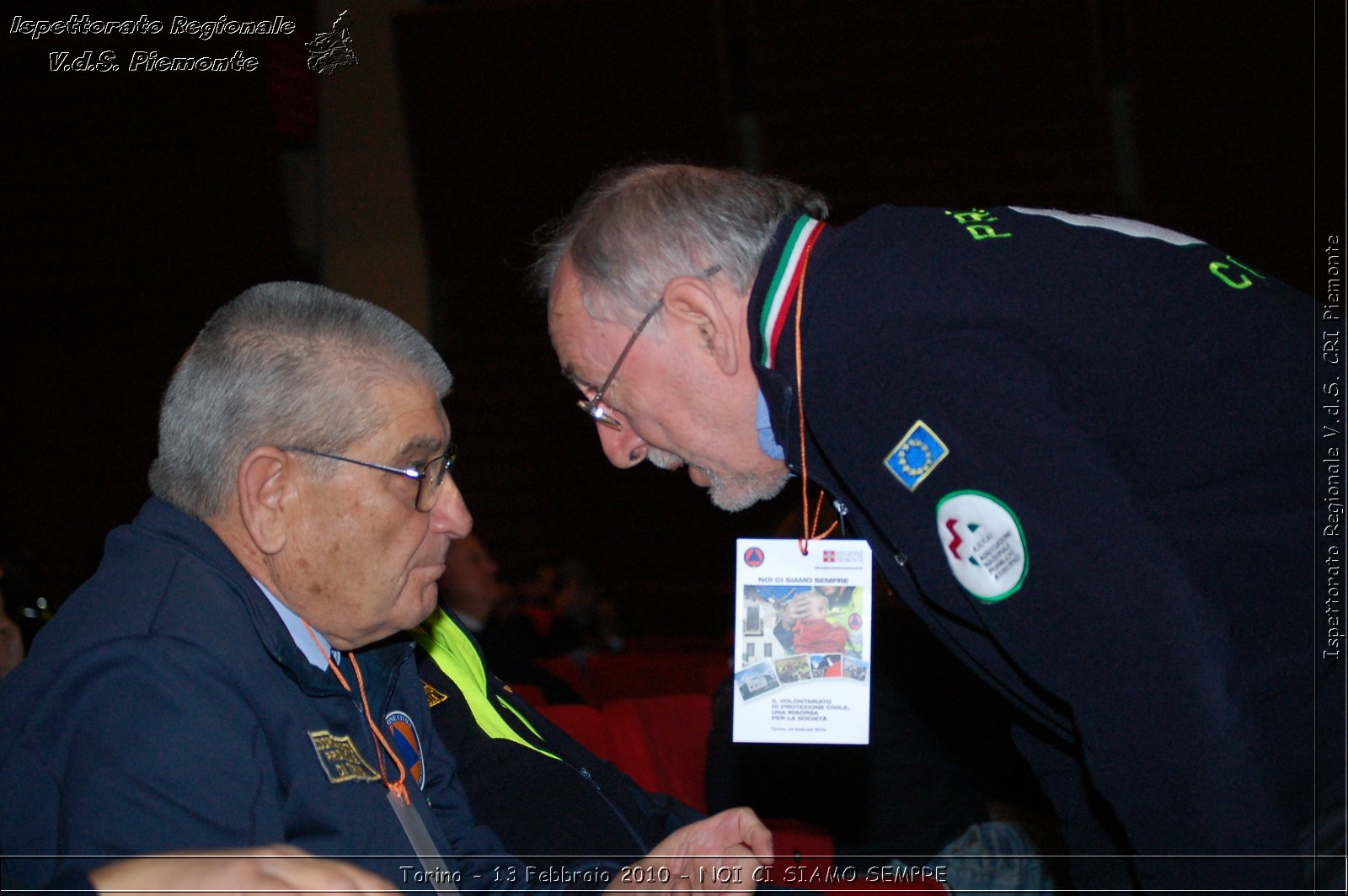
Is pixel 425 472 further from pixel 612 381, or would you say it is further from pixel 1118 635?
pixel 1118 635

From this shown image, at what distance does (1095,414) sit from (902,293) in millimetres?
279

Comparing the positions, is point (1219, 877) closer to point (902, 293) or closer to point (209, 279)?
point (902, 293)

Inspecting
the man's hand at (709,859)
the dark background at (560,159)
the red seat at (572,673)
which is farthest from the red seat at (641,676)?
the man's hand at (709,859)

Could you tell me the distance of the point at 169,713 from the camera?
1350 mm

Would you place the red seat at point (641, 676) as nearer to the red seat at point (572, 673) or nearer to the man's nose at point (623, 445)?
the red seat at point (572, 673)

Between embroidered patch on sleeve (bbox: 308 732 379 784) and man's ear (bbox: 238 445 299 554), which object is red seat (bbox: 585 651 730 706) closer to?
embroidered patch on sleeve (bbox: 308 732 379 784)

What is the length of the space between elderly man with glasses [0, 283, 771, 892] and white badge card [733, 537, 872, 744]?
0.67ft

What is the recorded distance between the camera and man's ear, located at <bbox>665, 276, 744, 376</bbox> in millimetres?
1544

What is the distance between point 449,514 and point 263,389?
0.40 metres

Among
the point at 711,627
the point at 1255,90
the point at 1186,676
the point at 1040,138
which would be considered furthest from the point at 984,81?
the point at 1186,676

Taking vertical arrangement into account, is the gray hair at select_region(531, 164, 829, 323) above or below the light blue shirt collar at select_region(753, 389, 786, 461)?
above

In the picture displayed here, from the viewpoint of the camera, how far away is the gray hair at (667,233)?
157 cm

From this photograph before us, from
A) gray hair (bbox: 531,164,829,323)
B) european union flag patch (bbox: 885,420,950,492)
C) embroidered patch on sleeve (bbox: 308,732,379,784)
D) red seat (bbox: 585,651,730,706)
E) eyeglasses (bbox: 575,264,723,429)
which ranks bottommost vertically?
red seat (bbox: 585,651,730,706)

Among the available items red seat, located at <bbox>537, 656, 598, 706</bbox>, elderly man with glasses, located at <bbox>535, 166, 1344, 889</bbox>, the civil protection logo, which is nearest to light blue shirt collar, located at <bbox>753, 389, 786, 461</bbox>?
elderly man with glasses, located at <bbox>535, 166, 1344, 889</bbox>
